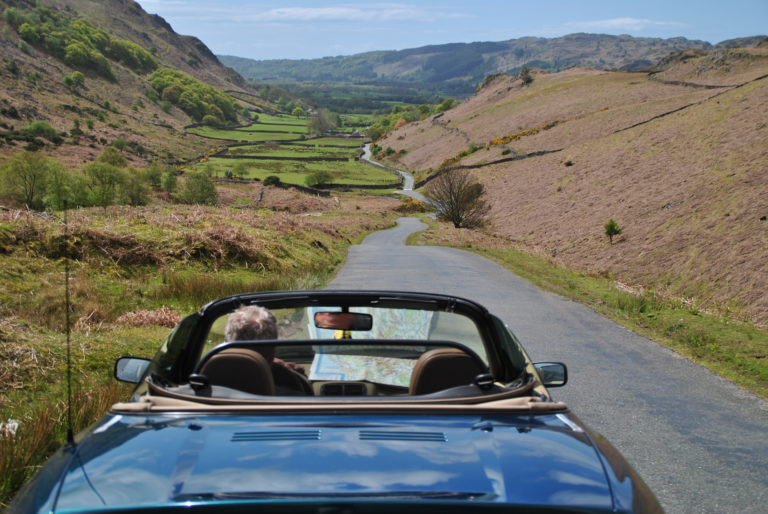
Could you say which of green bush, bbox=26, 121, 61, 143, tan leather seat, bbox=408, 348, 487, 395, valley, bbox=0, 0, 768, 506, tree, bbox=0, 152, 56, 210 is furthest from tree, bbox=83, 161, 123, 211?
green bush, bbox=26, 121, 61, 143

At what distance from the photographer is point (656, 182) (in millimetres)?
41031

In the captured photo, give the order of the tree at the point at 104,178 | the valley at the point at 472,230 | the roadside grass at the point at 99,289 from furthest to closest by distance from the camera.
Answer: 1. the tree at the point at 104,178
2. the valley at the point at 472,230
3. the roadside grass at the point at 99,289

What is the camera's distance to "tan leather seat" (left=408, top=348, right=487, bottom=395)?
3.05 meters

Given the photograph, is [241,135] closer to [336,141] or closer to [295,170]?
[336,141]

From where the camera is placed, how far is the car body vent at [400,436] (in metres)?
2.22

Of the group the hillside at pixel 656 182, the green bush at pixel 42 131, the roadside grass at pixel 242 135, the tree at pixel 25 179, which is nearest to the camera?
the hillside at pixel 656 182

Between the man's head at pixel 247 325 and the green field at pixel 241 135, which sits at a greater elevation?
the man's head at pixel 247 325

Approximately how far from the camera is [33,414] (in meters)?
5.43

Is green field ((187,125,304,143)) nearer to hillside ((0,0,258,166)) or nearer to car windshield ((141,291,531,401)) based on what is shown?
hillside ((0,0,258,166))

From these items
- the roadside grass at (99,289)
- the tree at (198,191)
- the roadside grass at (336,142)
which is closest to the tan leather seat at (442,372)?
the roadside grass at (99,289)

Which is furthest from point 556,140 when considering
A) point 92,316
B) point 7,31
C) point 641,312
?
point 7,31

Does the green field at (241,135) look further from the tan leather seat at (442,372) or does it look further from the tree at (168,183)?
the tan leather seat at (442,372)

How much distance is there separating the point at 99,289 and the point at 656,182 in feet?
121

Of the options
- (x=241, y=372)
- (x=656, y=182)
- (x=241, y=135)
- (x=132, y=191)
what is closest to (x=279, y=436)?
(x=241, y=372)
